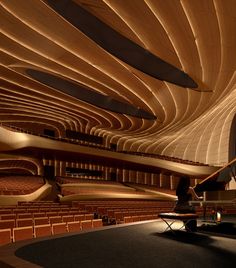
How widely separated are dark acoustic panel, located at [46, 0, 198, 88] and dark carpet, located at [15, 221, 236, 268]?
939 centimetres

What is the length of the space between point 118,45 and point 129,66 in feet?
7.27

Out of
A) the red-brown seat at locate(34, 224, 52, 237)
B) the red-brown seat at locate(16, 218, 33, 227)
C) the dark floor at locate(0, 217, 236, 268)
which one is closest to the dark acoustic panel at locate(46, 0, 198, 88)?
the red-brown seat at locate(16, 218, 33, 227)

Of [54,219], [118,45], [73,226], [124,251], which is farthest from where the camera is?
[118,45]

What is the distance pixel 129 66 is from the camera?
1609 centimetres

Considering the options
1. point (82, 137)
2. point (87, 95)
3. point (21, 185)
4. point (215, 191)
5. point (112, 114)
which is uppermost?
point (87, 95)

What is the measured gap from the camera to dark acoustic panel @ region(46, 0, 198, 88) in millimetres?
11657

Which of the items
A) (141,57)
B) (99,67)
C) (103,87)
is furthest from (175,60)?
(103,87)

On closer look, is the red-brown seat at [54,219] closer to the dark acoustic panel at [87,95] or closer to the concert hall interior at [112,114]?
the concert hall interior at [112,114]

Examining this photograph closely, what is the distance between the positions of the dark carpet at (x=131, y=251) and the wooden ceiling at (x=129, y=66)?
363 inches

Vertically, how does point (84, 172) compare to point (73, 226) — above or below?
above

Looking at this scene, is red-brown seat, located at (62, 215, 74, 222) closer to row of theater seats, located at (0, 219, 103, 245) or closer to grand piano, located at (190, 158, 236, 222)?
row of theater seats, located at (0, 219, 103, 245)

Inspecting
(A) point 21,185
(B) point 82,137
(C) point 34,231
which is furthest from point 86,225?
(B) point 82,137

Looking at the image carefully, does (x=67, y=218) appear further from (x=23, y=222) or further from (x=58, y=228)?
(x=58, y=228)

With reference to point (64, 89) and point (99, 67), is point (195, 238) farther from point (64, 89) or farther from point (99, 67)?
point (64, 89)
